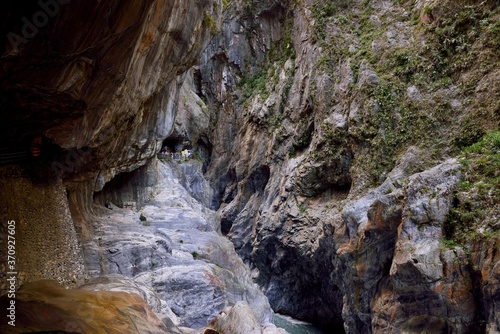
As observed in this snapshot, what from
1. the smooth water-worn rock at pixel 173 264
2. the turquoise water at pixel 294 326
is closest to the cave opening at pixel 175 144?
the smooth water-worn rock at pixel 173 264

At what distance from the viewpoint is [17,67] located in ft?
30.2

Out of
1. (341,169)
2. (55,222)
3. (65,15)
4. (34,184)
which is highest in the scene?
(341,169)

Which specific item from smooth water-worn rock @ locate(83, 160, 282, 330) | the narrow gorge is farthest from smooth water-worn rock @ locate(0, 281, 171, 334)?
smooth water-worn rock @ locate(83, 160, 282, 330)

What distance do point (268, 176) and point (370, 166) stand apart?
16642 mm

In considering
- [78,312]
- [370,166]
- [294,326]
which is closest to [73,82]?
[78,312]

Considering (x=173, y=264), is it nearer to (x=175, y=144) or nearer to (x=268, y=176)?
(x=268, y=176)

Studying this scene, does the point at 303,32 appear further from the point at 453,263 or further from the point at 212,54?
the point at 453,263

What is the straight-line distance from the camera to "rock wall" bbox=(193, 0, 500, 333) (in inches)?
655

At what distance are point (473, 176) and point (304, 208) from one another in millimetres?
15317

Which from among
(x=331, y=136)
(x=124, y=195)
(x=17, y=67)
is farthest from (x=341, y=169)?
(x=17, y=67)

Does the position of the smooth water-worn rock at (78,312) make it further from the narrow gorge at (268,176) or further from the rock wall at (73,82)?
the rock wall at (73,82)

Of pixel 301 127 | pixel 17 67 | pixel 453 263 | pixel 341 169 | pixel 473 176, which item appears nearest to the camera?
pixel 17 67

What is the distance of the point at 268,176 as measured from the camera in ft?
137

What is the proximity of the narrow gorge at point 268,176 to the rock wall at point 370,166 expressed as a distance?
4.1 inches
